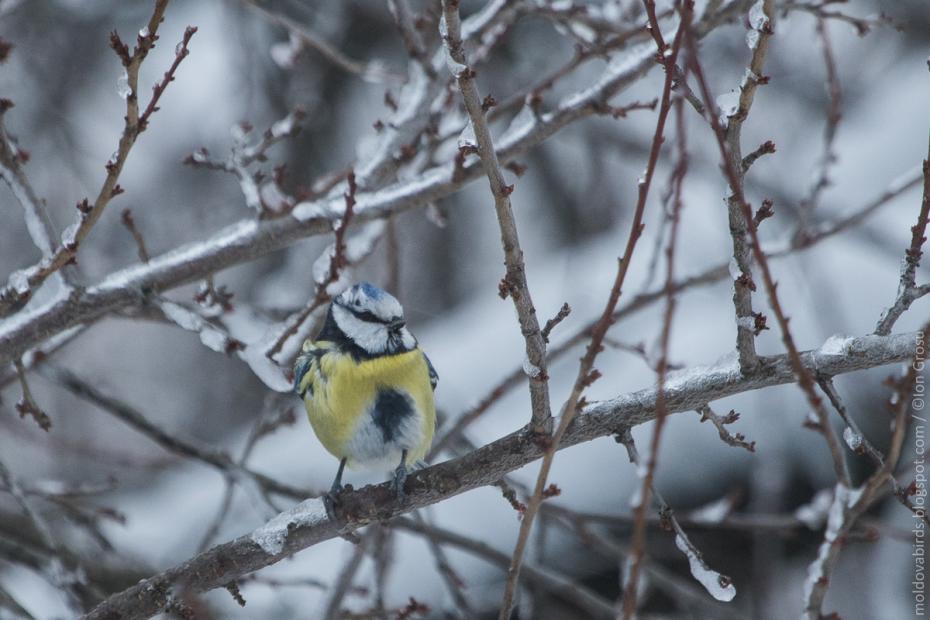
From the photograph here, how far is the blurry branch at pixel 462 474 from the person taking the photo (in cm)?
191

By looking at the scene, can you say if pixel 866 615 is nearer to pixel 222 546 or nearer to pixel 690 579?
pixel 690 579

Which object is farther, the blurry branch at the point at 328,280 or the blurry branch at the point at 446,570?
the blurry branch at the point at 446,570

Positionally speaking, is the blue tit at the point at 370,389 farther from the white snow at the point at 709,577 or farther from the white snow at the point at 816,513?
the white snow at the point at 816,513

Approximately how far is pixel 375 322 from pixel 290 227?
13.9 inches

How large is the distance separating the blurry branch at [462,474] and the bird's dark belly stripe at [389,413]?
1.23 ft

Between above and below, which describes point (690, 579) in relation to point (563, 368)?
below

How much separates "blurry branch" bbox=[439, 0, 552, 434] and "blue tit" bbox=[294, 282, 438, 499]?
32.6 inches

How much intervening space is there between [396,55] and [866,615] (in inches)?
197

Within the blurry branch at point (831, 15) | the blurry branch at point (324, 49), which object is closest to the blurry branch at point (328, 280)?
the blurry branch at point (324, 49)

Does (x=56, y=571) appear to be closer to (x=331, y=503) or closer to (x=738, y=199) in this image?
(x=331, y=503)

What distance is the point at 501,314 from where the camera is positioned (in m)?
5.38

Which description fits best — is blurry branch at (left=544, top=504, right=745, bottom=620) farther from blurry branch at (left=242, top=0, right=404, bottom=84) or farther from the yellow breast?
blurry branch at (left=242, top=0, right=404, bottom=84)

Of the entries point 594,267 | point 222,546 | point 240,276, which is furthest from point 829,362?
point 240,276

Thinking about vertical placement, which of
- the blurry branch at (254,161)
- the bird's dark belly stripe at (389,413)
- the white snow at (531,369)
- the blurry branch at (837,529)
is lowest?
the blurry branch at (837,529)
